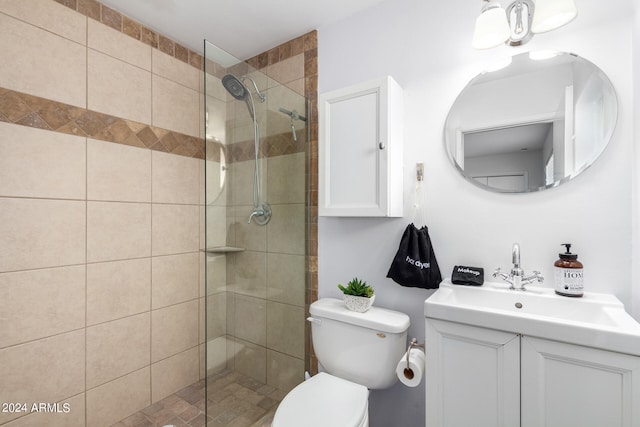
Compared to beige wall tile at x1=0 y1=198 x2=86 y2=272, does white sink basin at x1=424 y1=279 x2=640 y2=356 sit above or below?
below

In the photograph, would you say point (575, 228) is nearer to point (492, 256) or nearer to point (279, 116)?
point (492, 256)

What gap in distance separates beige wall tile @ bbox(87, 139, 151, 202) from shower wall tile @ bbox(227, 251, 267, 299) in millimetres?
916

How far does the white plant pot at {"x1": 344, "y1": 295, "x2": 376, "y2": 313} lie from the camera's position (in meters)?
1.48

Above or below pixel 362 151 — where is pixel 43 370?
below

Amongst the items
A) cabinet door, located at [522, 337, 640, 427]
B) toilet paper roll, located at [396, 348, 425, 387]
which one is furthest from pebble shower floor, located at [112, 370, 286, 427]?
cabinet door, located at [522, 337, 640, 427]

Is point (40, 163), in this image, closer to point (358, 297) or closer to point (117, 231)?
point (117, 231)

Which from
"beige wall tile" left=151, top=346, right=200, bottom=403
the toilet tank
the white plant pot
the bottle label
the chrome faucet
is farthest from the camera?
"beige wall tile" left=151, top=346, right=200, bottom=403

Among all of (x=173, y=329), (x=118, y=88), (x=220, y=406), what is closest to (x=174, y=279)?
(x=173, y=329)

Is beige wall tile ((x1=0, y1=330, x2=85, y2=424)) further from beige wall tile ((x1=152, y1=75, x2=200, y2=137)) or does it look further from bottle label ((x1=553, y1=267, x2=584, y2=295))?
bottle label ((x1=553, y1=267, x2=584, y2=295))

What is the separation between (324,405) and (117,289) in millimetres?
1359

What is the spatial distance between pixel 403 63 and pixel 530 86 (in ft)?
1.98

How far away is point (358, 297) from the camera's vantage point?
1.49m

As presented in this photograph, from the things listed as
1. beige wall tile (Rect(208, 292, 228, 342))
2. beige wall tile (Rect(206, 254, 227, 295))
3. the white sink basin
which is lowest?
beige wall tile (Rect(208, 292, 228, 342))

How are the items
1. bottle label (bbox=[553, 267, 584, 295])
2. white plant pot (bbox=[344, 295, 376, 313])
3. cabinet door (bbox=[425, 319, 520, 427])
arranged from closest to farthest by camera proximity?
1. cabinet door (bbox=[425, 319, 520, 427])
2. bottle label (bbox=[553, 267, 584, 295])
3. white plant pot (bbox=[344, 295, 376, 313])
